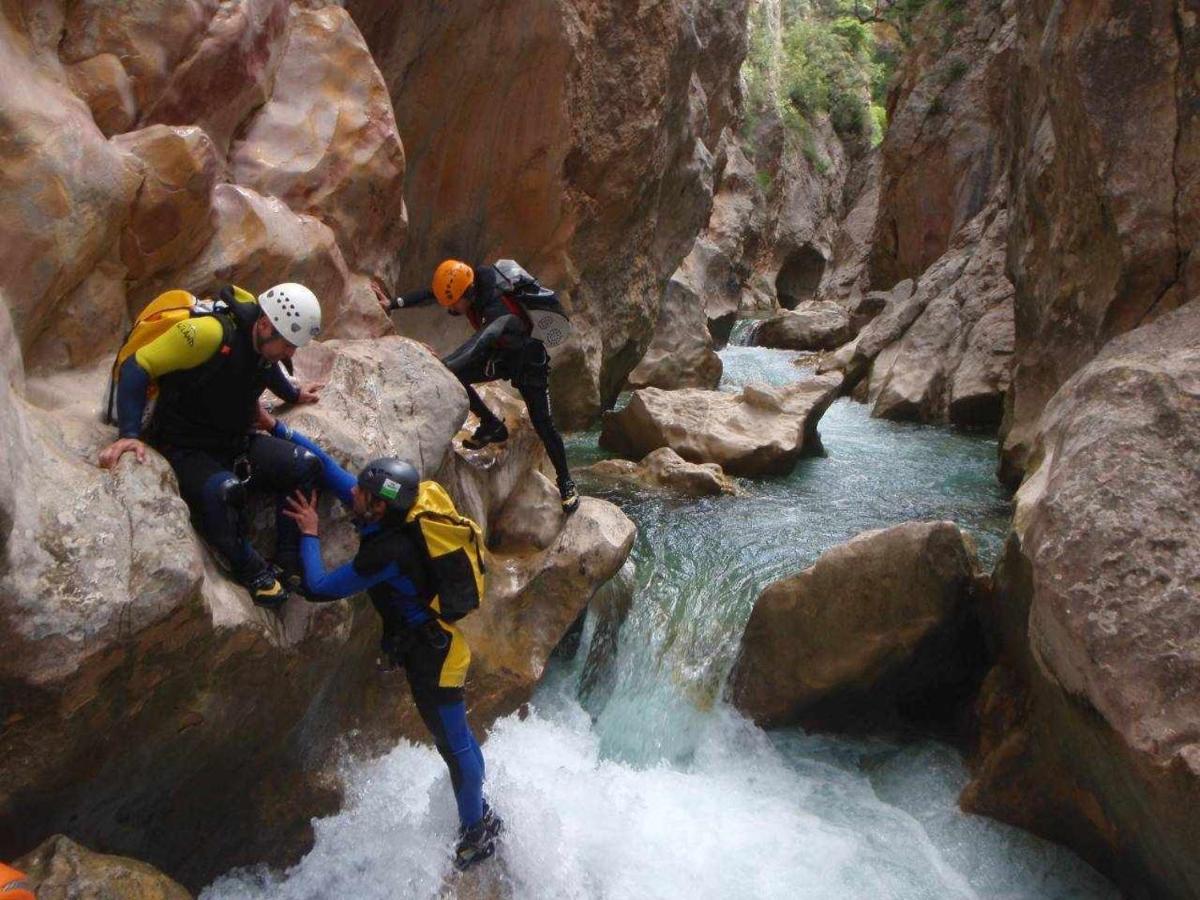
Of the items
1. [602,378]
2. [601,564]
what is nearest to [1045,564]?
[601,564]

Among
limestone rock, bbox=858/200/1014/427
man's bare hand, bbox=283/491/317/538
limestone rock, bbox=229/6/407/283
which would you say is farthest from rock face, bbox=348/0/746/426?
man's bare hand, bbox=283/491/317/538

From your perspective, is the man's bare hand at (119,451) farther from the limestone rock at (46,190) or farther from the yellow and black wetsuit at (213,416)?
the limestone rock at (46,190)

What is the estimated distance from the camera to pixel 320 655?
15.3ft

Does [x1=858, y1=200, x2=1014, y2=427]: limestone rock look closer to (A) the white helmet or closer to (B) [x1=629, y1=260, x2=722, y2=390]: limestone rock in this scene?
(B) [x1=629, y1=260, x2=722, y2=390]: limestone rock

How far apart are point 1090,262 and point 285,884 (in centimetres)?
835

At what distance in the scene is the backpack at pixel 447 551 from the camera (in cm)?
417

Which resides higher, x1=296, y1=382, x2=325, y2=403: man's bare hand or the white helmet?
the white helmet

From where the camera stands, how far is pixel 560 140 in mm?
10562

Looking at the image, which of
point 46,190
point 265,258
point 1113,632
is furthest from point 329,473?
point 1113,632

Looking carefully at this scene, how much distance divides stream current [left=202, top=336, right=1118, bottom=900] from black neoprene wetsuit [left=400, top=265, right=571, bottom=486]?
1.67m

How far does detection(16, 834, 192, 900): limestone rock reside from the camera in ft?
10.5

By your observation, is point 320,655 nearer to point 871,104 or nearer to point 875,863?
point 875,863

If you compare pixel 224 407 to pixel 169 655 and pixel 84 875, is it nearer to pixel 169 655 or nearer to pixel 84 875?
pixel 169 655

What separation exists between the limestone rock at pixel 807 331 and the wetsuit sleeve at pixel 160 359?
859 inches
